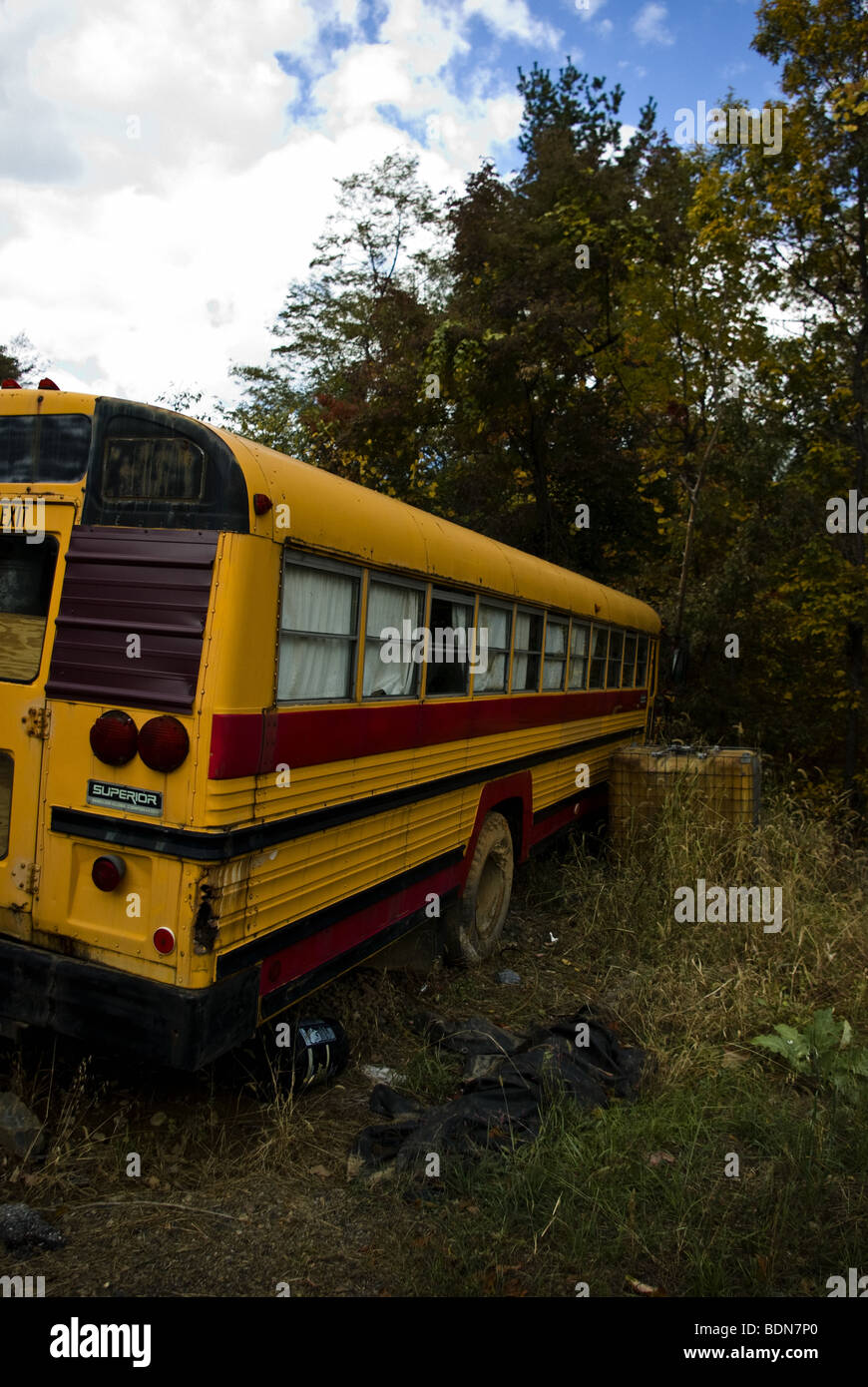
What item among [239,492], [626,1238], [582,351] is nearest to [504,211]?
[582,351]

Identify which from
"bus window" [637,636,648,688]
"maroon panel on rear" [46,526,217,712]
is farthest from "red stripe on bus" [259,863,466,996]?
"bus window" [637,636,648,688]

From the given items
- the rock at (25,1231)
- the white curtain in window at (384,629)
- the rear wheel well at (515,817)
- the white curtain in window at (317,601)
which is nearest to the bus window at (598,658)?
the rear wheel well at (515,817)

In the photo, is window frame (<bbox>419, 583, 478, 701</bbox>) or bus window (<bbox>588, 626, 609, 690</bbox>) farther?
bus window (<bbox>588, 626, 609, 690</bbox>)

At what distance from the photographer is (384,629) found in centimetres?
393

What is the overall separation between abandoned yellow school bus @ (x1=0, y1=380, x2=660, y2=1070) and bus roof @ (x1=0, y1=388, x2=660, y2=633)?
0.02m

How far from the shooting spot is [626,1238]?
106 inches

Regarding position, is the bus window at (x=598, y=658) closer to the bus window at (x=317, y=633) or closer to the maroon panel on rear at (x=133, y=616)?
the bus window at (x=317, y=633)

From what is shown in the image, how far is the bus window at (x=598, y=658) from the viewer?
7715 mm

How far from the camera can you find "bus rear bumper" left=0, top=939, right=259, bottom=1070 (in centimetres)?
280

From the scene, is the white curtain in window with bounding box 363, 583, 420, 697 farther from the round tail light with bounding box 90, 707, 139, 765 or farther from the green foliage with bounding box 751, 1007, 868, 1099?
the green foliage with bounding box 751, 1007, 868, 1099
